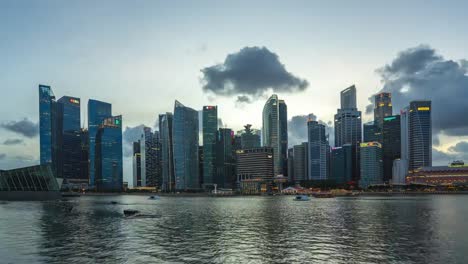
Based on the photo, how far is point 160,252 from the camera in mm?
52688

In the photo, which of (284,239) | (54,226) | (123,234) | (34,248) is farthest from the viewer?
(54,226)

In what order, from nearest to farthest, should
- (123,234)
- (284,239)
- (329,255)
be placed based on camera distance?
(329,255)
(284,239)
(123,234)

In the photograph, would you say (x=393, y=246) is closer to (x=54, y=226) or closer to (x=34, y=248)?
(x=34, y=248)

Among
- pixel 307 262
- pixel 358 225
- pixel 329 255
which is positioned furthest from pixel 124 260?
pixel 358 225

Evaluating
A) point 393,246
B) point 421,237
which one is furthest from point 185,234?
point 421,237

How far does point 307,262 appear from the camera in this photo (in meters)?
46.4

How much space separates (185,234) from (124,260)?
24301 millimetres

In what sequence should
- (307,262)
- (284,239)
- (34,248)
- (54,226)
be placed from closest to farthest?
(307,262), (34,248), (284,239), (54,226)

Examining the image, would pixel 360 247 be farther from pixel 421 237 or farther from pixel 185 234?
pixel 185 234

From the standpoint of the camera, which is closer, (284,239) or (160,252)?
(160,252)

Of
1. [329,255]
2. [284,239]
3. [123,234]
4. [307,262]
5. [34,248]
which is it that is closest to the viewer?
[307,262]

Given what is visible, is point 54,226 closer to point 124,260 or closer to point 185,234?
point 185,234

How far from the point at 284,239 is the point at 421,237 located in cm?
2348

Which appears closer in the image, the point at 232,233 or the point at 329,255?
the point at 329,255
